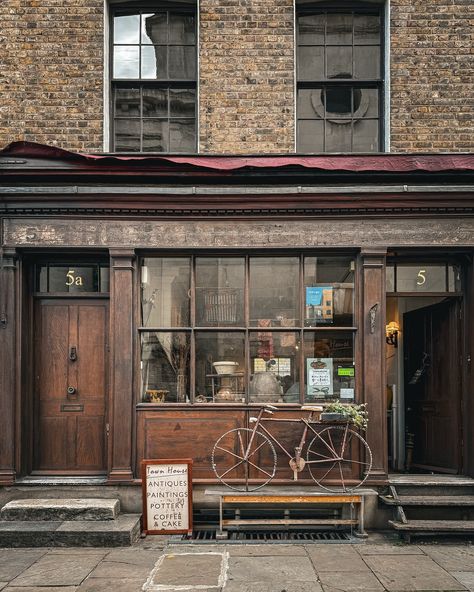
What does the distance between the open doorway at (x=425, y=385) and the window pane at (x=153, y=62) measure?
4.82 meters

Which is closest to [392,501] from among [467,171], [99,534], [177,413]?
[177,413]

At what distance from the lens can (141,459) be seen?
27.2 ft

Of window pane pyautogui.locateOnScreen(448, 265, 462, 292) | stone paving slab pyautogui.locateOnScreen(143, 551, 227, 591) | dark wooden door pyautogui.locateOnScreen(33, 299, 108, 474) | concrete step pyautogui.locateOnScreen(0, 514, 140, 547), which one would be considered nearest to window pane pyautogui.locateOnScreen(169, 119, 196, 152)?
dark wooden door pyautogui.locateOnScreen(33, 299, 108, 474)

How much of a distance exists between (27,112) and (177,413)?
15.7ft

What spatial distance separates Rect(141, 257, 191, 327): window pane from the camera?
28.3 feet

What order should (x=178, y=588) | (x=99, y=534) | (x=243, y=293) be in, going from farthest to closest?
(x=243, y=293) → (x=99, y=534) → (x=178, y=588)

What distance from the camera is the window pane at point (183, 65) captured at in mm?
9172

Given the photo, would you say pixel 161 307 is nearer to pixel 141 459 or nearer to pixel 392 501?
pixel 141 459

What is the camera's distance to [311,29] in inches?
363

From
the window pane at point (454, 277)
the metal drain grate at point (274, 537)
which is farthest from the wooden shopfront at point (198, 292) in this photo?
the metal drain grate at point (274, 537)

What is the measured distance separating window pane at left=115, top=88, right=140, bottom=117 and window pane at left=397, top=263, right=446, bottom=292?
178 inches

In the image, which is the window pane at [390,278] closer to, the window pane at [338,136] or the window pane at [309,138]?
the window pane at [338,136]

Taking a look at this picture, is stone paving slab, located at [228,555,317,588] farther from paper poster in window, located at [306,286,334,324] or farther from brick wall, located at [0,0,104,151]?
brick wall, located at [0,0,104,151]

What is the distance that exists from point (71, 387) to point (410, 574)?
497 centimetres
